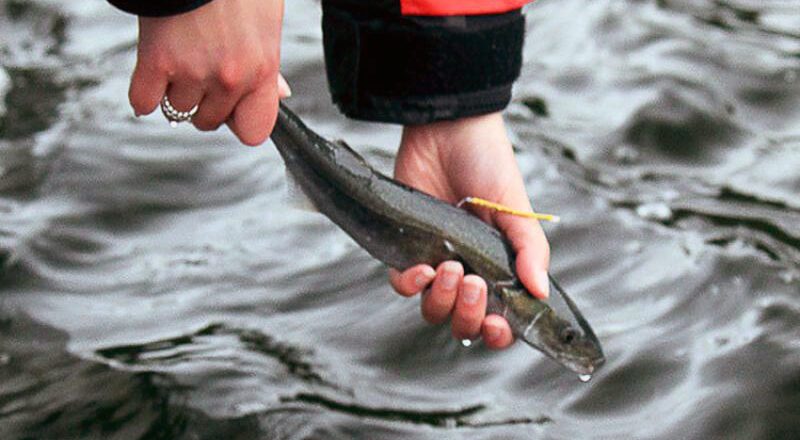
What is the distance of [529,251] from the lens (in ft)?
12.4

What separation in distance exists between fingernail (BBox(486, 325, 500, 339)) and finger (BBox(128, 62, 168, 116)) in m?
1.07

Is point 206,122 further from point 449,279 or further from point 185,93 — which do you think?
point 449,279

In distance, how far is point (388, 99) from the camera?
390 cm

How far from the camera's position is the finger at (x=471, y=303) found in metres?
3.70

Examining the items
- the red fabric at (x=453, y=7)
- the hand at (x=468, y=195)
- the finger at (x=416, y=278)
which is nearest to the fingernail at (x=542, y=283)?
the hand at (x=468, y=195)

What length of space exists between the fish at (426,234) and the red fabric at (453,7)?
37 centimetres

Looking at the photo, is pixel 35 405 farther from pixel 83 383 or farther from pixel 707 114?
pixel 707 114

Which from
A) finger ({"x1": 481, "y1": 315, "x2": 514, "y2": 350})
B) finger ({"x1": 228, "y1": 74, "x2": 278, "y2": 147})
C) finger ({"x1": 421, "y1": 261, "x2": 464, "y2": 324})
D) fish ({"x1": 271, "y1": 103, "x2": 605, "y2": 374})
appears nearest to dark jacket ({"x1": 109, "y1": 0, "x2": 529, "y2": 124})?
fish ({"x1": 271, "y1": 103, "x2": 605, "y2": 374})

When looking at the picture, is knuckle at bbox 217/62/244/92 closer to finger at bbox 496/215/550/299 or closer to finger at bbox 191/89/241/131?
finger at bbox 191/89/241/131

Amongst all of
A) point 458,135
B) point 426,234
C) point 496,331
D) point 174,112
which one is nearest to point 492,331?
point 496,331

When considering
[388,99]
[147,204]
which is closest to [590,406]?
[388,99]

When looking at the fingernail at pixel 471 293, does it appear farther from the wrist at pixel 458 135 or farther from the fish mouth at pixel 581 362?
the wrist at pixel 458 135

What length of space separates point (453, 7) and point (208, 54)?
93cm

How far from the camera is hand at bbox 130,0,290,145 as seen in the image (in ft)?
9.95
